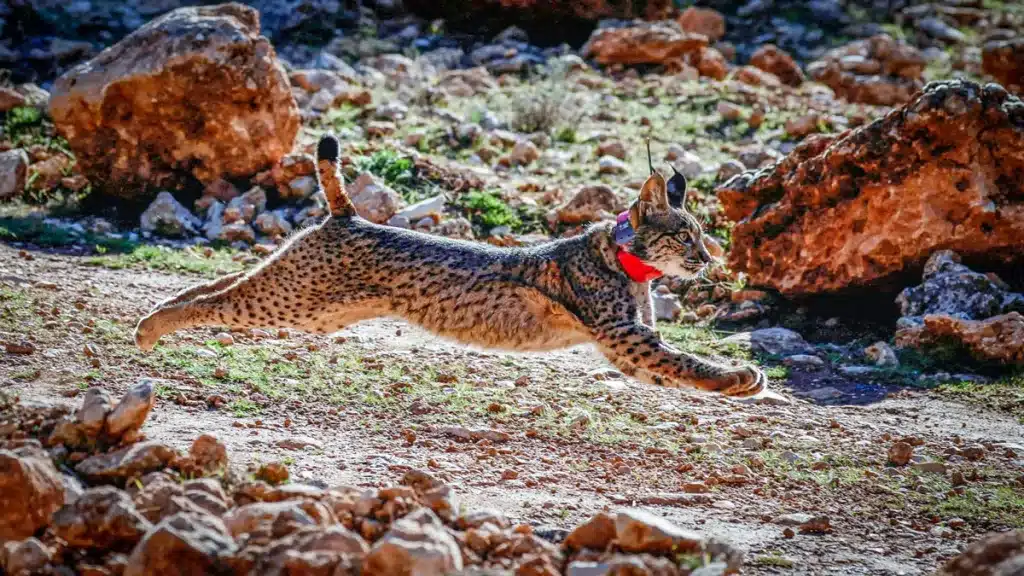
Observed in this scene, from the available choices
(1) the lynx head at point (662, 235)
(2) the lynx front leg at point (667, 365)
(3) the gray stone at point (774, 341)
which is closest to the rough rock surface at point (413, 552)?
(2) the lynx front leg at point (667, 365)

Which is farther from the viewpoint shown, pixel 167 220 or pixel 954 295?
pixel 167 220

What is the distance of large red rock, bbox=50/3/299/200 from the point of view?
11750 millimetres

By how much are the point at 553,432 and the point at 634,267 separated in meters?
1.29

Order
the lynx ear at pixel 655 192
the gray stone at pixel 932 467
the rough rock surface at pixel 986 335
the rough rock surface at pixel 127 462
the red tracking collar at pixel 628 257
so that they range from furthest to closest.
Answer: the rough rock surface at pixel 986 335, the red tracking collar at pixel 628 257, the lynx ear at pixel 655 192, the gray stone at pixel 932 467, the rough rock surface at pixel 127 462

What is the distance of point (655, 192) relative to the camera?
24.4 ft

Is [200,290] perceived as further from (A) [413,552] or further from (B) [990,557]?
(B) [990,557]

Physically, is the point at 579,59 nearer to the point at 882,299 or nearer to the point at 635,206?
the point at 882,299

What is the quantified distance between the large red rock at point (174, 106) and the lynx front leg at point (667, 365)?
246 inches

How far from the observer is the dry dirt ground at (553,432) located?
19.0 feet

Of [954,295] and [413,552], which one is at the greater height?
[413,552]

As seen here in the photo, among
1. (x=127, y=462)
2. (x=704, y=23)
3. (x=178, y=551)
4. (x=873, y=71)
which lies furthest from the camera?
(x=704, y=23)

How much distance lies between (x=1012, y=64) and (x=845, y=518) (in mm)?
13203

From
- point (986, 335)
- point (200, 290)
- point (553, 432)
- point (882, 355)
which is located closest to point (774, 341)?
point (882, 355)

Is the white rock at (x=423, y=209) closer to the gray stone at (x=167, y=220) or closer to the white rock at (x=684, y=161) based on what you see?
the gray stone at (x=167, y=220)
